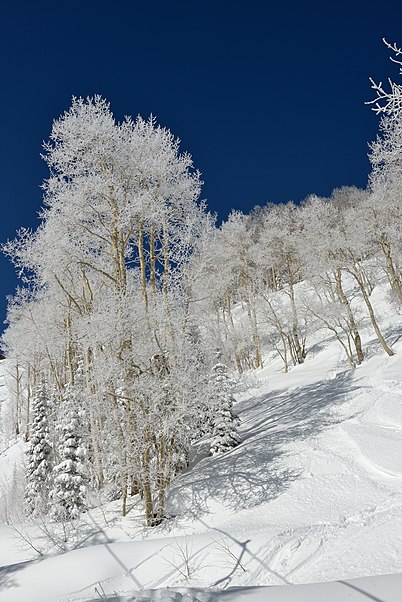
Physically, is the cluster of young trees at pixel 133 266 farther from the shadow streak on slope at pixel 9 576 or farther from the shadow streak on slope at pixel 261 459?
the shadow streak on slope at pixel 9 576

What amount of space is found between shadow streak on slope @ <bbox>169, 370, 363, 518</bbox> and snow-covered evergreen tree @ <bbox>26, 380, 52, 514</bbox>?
11015 mm

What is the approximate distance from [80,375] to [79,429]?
926 centimetres

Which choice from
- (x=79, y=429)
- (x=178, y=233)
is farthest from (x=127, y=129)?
(x=79, y=429)

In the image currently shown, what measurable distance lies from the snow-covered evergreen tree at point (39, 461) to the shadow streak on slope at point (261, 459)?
1101 centimetres

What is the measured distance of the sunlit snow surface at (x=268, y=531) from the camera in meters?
5.84

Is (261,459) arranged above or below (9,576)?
above

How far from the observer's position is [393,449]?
32.4 feet

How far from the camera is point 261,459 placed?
1162 cm

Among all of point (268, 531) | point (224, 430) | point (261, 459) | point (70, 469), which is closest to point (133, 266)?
point (224, 430)

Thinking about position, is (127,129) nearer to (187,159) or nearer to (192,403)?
(187,159)

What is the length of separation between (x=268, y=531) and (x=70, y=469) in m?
12.0

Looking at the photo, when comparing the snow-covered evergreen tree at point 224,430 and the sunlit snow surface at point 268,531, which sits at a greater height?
the snow-covered evergreen tree at point 224,430

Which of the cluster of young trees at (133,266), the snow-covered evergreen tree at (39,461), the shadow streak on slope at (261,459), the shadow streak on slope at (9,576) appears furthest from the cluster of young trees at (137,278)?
the snow-covered evergreen tree at (39,461)

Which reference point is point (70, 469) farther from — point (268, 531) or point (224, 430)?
point (268, 531)
